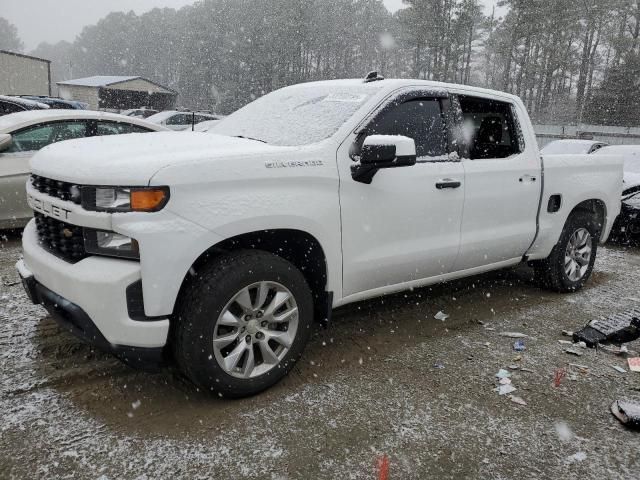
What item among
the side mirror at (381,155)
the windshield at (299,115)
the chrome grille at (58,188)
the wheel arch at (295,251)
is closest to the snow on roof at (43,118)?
the windshield at (299,115)

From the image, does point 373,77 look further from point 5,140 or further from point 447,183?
point 5,140

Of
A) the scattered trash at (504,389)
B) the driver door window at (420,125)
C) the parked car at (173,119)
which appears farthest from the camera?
the parked car at (173,119)

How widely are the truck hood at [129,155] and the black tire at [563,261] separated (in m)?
3.21

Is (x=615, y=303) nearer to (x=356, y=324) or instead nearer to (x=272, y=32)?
(x=356, y=324)

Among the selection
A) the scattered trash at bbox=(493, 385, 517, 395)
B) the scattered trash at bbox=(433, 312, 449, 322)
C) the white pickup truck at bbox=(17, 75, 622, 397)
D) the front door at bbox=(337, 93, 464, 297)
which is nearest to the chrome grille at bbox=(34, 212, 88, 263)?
the white pickup truck at bbox=(17, 75, 622, 397)

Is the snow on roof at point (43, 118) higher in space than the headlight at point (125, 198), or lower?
higher

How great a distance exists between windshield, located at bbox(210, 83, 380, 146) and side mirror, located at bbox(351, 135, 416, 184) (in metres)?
0.32

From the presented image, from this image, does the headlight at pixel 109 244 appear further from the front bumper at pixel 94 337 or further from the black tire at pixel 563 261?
the black tire at pixel 563 261

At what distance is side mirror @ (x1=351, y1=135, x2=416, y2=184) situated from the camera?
3070 millimetres

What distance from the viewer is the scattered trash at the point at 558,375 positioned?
135 inches

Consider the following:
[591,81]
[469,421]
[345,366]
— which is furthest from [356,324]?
[591,81]

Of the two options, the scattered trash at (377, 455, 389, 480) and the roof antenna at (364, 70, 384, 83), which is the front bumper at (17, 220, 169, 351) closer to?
the scattered trash at (377, 455, 389, 480)

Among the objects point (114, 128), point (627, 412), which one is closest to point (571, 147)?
point (114, 128)

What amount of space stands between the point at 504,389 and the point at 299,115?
2262 millimetres
